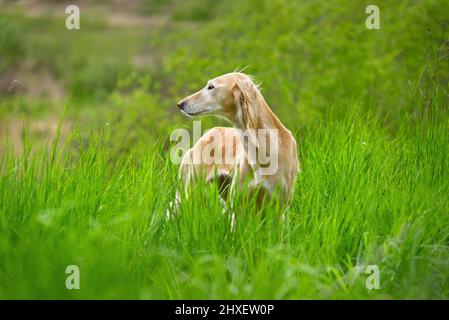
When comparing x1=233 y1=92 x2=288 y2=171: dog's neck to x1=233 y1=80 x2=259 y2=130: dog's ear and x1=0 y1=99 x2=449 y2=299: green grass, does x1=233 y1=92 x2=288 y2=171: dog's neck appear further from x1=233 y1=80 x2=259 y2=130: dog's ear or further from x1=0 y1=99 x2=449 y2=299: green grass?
x1=0 y1=99 x2=449 y2=299: green grass

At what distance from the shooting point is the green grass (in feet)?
11.4

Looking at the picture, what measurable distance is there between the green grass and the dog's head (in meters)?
0.60

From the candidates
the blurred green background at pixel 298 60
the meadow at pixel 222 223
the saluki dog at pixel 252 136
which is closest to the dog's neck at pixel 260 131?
the saluki dog at pixel 252 136

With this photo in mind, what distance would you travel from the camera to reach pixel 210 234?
4.10 m

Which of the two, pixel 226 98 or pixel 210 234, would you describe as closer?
pixel 210 234

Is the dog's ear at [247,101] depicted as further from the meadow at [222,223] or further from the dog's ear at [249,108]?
the meadow at [222,223]

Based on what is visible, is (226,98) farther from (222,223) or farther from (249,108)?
(222,223)

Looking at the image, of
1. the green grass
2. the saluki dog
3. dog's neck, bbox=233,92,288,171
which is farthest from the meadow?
dog's neck, bbox=233,92,288,171

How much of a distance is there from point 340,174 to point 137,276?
6.37ft

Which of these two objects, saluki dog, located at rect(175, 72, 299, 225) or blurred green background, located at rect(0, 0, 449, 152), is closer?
saluki dog, located at rect(175, 72, 299, 225)

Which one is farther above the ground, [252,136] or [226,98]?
[226,98]

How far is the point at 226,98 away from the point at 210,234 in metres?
1.44

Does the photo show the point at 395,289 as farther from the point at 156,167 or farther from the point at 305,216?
the point at 156,167

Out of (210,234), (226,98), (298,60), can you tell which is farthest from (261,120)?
(298,60)
